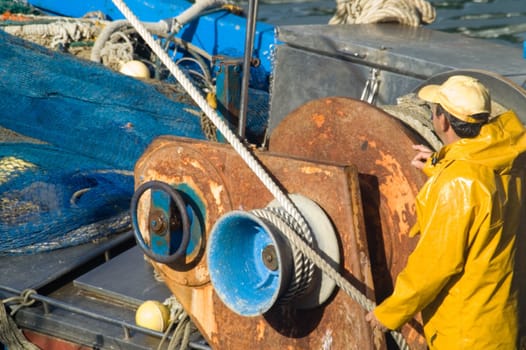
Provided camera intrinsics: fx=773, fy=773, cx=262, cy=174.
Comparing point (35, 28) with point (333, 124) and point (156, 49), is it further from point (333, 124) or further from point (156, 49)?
point (333, 124)

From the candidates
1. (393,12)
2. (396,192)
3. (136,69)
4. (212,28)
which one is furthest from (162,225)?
(212,28)

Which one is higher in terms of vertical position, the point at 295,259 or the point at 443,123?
the point at 443,123

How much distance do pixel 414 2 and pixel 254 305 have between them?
3.20 meters

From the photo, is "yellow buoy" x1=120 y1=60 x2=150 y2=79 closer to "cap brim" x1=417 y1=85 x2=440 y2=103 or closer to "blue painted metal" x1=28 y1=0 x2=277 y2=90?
"blue painted metal" x1=28 y1=0 x2=277 y2=90

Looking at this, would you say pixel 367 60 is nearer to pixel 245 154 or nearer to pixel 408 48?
pixel 408 48

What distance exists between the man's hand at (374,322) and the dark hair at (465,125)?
762mm

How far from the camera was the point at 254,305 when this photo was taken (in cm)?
306

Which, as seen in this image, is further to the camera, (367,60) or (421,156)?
(367,60)

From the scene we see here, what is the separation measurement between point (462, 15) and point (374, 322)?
35.6 feet

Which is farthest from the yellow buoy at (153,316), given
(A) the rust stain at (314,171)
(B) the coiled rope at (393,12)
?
(B) the coiled rope at (393,12)

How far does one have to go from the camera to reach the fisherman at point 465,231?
8.98 feet

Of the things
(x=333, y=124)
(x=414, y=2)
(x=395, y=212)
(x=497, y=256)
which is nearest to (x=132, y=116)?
(x=414, y=2)

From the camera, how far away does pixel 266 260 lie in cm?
306

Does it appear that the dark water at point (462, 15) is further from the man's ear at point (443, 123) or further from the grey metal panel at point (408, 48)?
the man's ear at point (443, 123)
